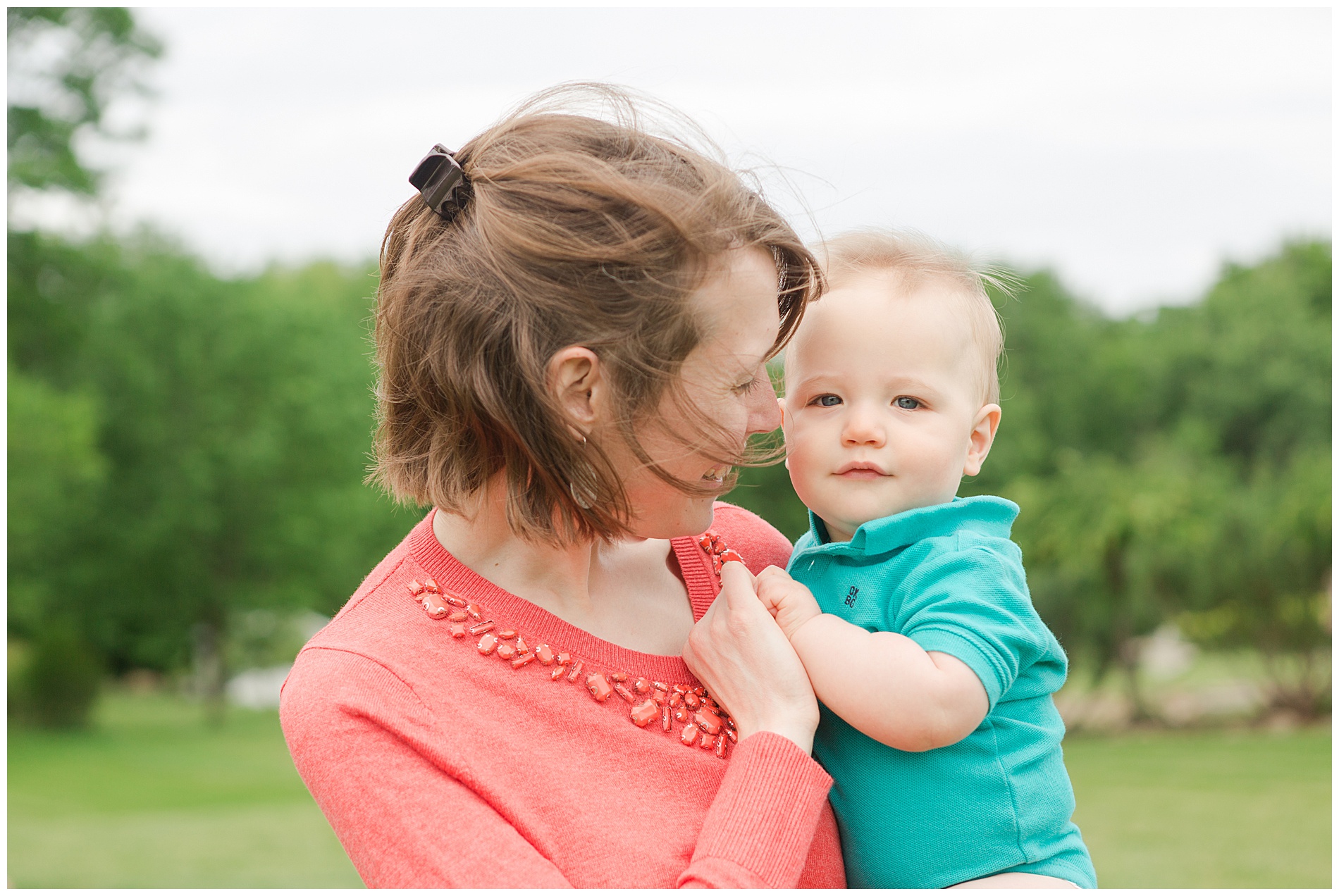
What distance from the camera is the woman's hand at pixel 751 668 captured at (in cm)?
169

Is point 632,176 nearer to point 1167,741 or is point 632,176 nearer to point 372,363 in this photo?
point 372,363

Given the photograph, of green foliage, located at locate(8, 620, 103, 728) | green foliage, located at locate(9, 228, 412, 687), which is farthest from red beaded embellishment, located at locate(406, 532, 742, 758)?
green foliage, located at locate(8, 620, 103, 728)

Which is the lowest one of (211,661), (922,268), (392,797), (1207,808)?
(211,661)

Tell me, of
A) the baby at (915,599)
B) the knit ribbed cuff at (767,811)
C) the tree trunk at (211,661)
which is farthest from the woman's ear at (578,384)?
the tree trunk at (211,661)

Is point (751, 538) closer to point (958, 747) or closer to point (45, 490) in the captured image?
point (958, 747)

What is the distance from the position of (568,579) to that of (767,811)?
0.51 metres

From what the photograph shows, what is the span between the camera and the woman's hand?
1691 millimetres

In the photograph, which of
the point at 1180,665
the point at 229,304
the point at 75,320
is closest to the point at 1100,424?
the point at 1180,665

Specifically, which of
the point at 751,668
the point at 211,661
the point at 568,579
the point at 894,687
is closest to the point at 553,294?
the point at 568,579

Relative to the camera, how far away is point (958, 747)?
1.75m

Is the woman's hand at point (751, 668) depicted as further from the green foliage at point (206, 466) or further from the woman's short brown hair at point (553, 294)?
the green foliage at point (206, 466)

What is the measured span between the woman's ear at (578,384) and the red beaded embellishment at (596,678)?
12.7 inches

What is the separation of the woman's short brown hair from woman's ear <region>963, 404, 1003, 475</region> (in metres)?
0.51

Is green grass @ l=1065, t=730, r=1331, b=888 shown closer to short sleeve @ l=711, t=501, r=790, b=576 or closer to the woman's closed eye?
short sleeve @ l=711, t=501, r=790, b=576
